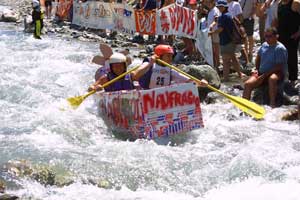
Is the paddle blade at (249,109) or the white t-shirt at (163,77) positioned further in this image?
the paddle blade at (249,109)

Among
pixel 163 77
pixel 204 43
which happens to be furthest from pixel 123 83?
pixel 204 43

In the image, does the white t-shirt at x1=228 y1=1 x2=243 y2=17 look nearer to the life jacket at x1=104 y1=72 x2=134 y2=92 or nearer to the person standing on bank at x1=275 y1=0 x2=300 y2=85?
the person standing on bank at x1=275 y1=0 x2=300 y2=85

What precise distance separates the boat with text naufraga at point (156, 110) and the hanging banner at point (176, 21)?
209 inches

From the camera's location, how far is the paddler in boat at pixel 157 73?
880cm

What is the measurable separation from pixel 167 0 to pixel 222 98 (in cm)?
603

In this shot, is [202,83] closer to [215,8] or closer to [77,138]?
[77,138]

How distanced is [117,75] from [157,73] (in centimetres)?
60

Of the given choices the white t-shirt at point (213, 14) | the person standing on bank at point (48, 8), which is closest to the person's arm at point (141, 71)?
the white t-shirt at point (213, 14)

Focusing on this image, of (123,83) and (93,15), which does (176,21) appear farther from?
(93,15)

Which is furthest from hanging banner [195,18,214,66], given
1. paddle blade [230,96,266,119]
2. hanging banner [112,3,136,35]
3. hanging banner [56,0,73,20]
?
hanging banner [56,0,73,20]

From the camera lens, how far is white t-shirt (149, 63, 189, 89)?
8922mm

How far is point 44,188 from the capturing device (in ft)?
21.2

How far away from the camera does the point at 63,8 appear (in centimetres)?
2392

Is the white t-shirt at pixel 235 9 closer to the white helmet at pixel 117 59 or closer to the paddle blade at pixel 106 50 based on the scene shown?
the paddle blade at pixel 106 50
